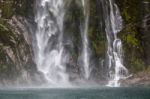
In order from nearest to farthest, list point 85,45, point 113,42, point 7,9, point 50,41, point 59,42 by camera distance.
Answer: point 7,9, point 85,45, point 59,42, point 50,41, point 113,42

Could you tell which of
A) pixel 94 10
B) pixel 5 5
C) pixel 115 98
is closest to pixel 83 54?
pixel 94 10

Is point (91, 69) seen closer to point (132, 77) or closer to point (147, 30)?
point (132, 77)

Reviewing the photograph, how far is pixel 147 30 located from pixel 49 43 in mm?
20803

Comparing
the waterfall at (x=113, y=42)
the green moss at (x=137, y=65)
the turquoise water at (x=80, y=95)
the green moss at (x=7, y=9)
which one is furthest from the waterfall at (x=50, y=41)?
the turquoise water at (x=80, y=95)

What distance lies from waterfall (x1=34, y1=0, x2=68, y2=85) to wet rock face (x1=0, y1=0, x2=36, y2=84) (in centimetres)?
224

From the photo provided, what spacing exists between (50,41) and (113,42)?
1334 centimetres

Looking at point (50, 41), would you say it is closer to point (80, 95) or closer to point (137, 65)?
point (137, 65)

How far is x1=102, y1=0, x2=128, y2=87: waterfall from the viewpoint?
299 ft

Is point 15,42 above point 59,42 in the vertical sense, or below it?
above

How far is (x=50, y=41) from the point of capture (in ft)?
309

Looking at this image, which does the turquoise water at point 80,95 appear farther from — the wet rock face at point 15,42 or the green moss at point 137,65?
the green moss at point 137,65

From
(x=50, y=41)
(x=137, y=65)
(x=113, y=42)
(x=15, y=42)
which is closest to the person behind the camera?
(x=15, y=42)

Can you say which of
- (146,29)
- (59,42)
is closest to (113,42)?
(146,29)

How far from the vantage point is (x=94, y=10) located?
3728 inches
